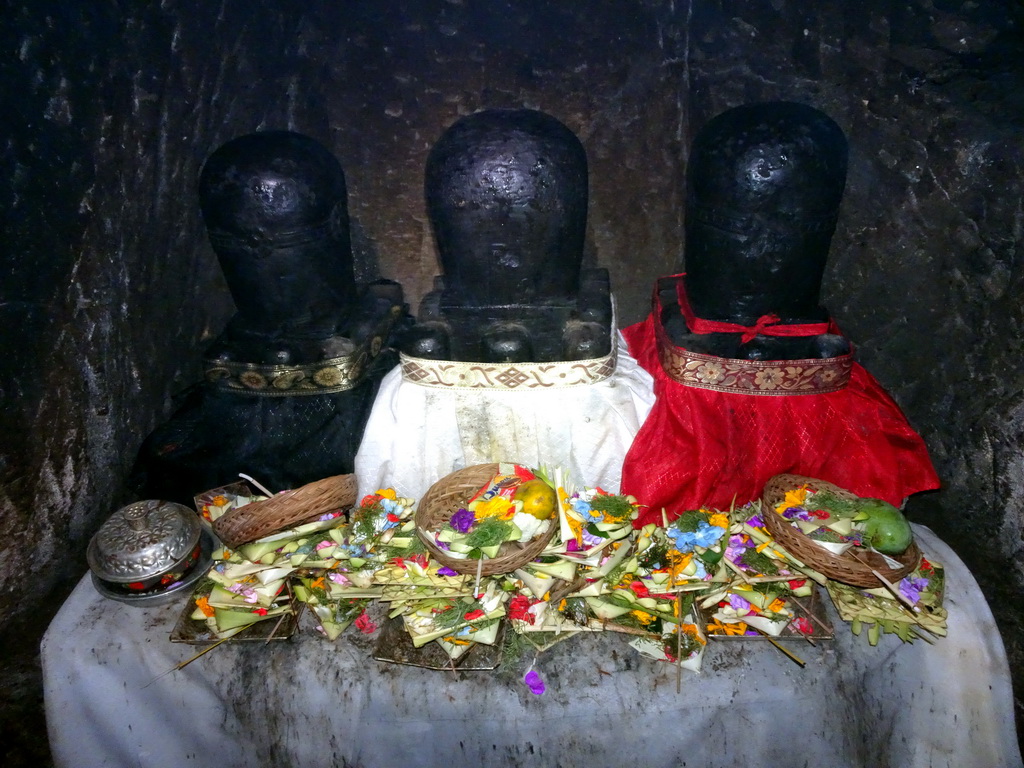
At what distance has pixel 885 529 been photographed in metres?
2.24

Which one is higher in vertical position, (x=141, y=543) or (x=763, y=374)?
(x=763, y=374)

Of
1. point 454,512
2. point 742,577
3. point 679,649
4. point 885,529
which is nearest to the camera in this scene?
point 679,649

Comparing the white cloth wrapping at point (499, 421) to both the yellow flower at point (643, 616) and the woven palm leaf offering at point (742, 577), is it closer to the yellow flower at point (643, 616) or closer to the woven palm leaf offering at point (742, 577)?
the woven palm leaf offering at point (742, 577)

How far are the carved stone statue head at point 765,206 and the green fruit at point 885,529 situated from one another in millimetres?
910

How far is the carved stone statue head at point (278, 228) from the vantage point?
2.74 m

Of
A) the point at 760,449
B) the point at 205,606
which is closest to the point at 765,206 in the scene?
the point at 760,449

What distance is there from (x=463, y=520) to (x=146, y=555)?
1135mm

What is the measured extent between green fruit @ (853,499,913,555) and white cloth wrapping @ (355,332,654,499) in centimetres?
91

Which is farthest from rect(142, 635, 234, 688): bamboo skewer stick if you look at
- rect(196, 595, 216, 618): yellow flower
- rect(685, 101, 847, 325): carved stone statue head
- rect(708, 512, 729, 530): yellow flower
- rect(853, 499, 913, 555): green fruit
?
rect(685, 101, 847, 325): carved stone statue head

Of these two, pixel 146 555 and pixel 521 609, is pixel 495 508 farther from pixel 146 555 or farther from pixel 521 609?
pixel 146 555

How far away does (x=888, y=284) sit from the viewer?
3.06m

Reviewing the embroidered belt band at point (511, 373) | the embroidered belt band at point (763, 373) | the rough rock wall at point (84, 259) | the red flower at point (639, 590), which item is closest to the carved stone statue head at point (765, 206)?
the embroidered belt band at point (763, 373)

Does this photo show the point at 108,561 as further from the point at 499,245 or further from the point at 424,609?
the point at 499,245

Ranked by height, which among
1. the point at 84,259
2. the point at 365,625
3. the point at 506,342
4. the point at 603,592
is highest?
the point at 84,259
